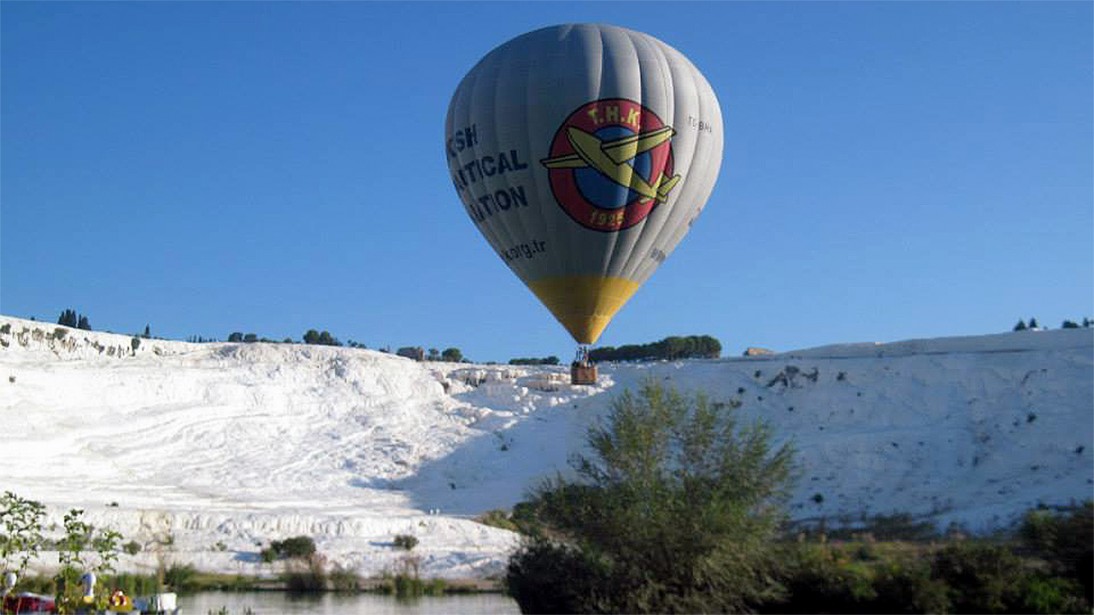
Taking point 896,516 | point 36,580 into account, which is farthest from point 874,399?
point 36,580

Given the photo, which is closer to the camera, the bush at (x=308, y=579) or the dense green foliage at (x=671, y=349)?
the bush at (x=308, y=579)

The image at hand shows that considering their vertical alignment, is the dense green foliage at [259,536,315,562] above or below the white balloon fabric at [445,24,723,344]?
below

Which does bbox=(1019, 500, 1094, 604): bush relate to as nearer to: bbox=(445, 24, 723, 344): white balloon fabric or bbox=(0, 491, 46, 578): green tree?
bbox=(445, 24, 723, 344): white balloon fabric

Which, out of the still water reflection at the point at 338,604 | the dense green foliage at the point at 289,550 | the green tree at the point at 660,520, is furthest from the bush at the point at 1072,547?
the dense green foliage at the point at 289,550

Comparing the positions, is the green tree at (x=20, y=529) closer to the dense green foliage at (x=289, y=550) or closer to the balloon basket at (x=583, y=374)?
the dense green foliage at (x=289, y=550)

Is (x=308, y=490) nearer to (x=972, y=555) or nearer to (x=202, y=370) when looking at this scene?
(x=202, y=370)

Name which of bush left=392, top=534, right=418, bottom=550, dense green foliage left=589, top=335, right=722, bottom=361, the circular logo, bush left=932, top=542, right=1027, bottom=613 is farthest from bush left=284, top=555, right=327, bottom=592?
dense green foliage left=589, top=335, right=722, bottom=361

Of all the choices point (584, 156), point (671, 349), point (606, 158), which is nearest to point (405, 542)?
point (584, 156)
